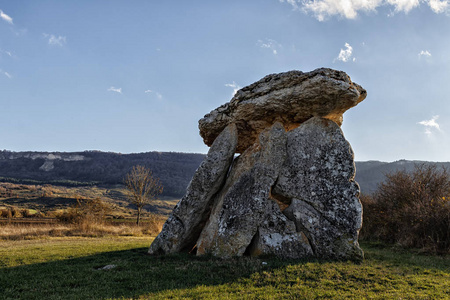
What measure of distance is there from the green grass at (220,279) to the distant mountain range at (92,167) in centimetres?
10498

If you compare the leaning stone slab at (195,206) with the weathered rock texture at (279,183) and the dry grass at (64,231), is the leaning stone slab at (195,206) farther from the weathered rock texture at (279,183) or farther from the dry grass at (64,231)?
the dry grass at (64,231)

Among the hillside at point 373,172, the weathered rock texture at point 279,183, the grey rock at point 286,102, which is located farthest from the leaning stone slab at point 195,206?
the hillside at point 373,172

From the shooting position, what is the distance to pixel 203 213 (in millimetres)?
13727

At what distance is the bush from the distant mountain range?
3739 inches

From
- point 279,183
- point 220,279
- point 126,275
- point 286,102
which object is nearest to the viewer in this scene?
point 220,279

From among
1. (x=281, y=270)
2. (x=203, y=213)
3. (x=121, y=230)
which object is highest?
(x=203, y=213)

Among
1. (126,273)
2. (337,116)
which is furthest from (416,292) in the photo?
(337,116)

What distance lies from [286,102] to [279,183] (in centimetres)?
401

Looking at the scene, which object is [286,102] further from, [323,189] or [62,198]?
[62,198]

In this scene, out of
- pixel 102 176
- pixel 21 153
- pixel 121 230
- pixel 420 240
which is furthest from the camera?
pixel 21 153

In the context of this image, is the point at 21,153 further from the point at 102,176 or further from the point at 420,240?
the point at 420,240

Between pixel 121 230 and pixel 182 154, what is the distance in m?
127

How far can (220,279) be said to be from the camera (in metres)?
8.15

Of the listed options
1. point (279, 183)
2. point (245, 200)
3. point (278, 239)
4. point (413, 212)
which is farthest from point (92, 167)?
point (413, 212)
